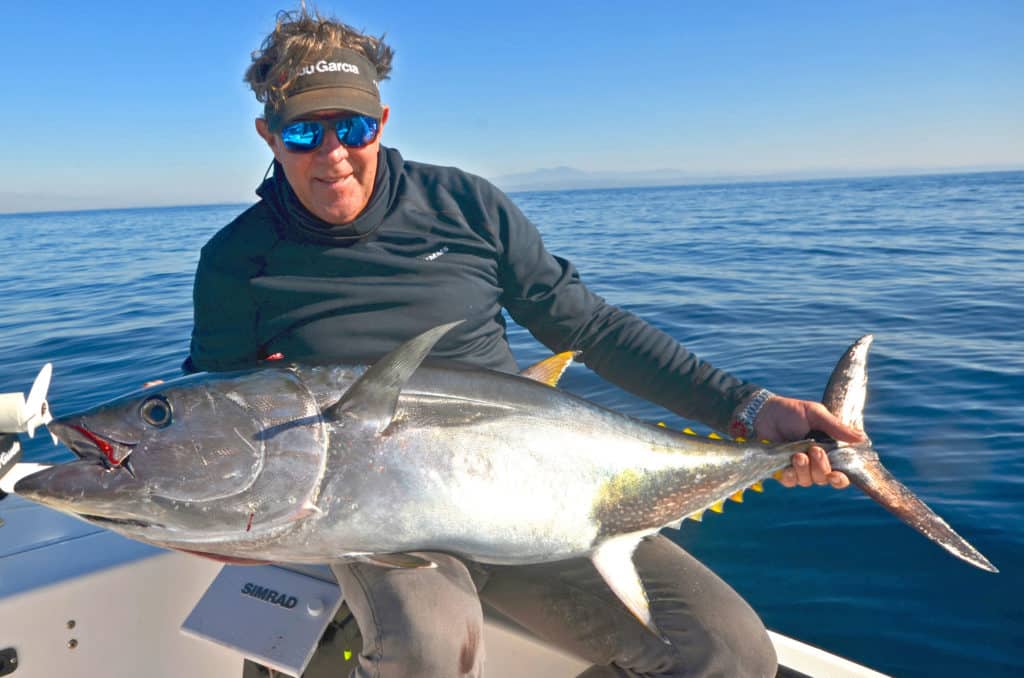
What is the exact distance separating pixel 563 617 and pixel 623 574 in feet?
1.24

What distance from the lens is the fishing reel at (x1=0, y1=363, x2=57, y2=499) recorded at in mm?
2850

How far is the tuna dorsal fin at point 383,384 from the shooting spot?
5.79ft

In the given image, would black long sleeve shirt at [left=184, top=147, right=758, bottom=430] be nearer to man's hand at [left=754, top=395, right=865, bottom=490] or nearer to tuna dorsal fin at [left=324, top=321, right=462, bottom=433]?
man's hand at [left=754, top=395, right=865, bottom=490]

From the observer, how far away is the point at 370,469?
181 cm

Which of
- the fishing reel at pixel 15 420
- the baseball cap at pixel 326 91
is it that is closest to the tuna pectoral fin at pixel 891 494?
the baseball cap at pixel 326 91

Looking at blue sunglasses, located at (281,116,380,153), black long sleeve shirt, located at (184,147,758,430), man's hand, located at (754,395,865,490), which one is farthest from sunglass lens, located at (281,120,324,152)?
man's hand, located at (754,395,865,490)

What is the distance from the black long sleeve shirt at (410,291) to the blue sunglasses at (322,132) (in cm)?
23

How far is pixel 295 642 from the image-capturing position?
2.46 metres

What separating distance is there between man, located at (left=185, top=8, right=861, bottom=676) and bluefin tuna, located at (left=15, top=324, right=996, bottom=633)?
0.92 feet

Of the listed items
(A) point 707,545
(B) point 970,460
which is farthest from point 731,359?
(A) point 707,545

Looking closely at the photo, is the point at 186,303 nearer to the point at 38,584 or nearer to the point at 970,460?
the point at 38,584

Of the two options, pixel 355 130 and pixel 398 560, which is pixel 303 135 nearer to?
pixel 355 130

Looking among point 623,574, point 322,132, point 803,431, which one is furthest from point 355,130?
point 803,431

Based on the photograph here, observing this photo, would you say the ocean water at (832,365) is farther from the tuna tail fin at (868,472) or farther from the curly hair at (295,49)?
the curly hair at (295,49)
